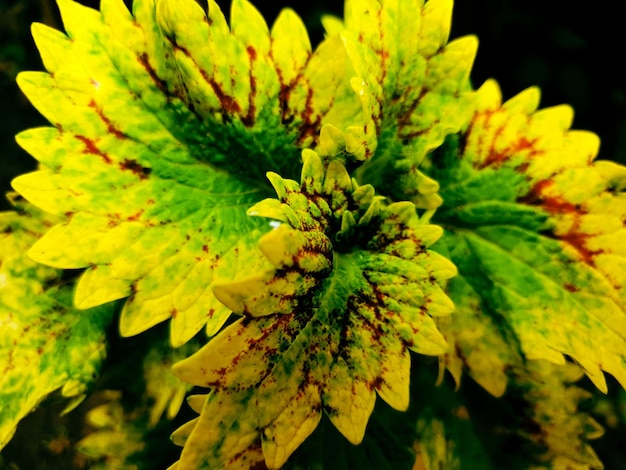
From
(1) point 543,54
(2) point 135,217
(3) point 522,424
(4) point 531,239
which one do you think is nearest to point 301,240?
(2) point 135,217

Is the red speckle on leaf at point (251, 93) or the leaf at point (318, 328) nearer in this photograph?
the leaf at point (318, 328)

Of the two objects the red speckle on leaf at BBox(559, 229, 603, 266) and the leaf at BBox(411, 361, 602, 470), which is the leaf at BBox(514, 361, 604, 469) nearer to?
the leaf at BBox(411, 361, 602, 470)

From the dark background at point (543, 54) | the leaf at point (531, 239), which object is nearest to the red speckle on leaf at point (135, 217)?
the leaf at point (531, 239)

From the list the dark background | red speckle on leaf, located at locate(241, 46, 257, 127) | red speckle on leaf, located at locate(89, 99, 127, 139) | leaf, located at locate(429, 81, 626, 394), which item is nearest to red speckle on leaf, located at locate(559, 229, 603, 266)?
leaf, located at locate(429, 81, 626, 394)

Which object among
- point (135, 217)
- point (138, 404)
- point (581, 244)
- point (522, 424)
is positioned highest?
point (581, 244)

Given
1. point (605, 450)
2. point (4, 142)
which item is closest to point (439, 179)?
point (605, 450)

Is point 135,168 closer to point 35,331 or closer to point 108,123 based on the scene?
point 108,123

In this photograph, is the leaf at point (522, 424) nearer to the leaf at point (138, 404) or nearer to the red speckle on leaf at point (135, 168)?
the leaf at point (138, 404)
